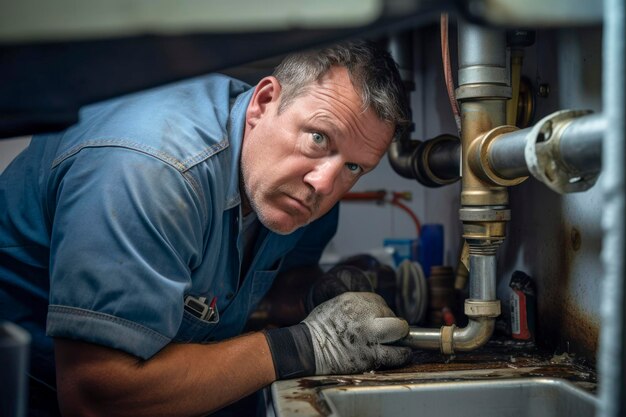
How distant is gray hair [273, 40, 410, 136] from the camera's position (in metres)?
1.12

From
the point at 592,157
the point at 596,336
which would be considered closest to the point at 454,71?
the point at 596,336

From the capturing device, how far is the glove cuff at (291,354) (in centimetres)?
100

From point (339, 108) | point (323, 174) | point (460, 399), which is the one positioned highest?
point (339, 108)

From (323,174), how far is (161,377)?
17.8 inches

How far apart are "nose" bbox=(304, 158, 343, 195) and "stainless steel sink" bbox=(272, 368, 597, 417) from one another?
1.17ft

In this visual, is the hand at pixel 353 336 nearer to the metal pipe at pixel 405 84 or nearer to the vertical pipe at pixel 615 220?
the metal pipe at pixel 405 84

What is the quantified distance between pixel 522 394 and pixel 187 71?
763 mm

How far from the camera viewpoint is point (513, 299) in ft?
3.92

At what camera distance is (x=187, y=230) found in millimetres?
933

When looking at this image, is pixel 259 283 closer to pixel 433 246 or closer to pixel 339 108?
pixel 339 108

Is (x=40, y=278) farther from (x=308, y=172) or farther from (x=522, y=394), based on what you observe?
(x=522, y=394)

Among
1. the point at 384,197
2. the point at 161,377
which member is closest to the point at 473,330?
the point at 161,377

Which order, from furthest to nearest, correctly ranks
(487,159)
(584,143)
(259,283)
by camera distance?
(259,283) < (487,159) < (584,143)

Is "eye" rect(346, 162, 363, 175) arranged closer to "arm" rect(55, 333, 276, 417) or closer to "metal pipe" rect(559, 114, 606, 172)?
"arm" rect(55, 333, 276, 417)
